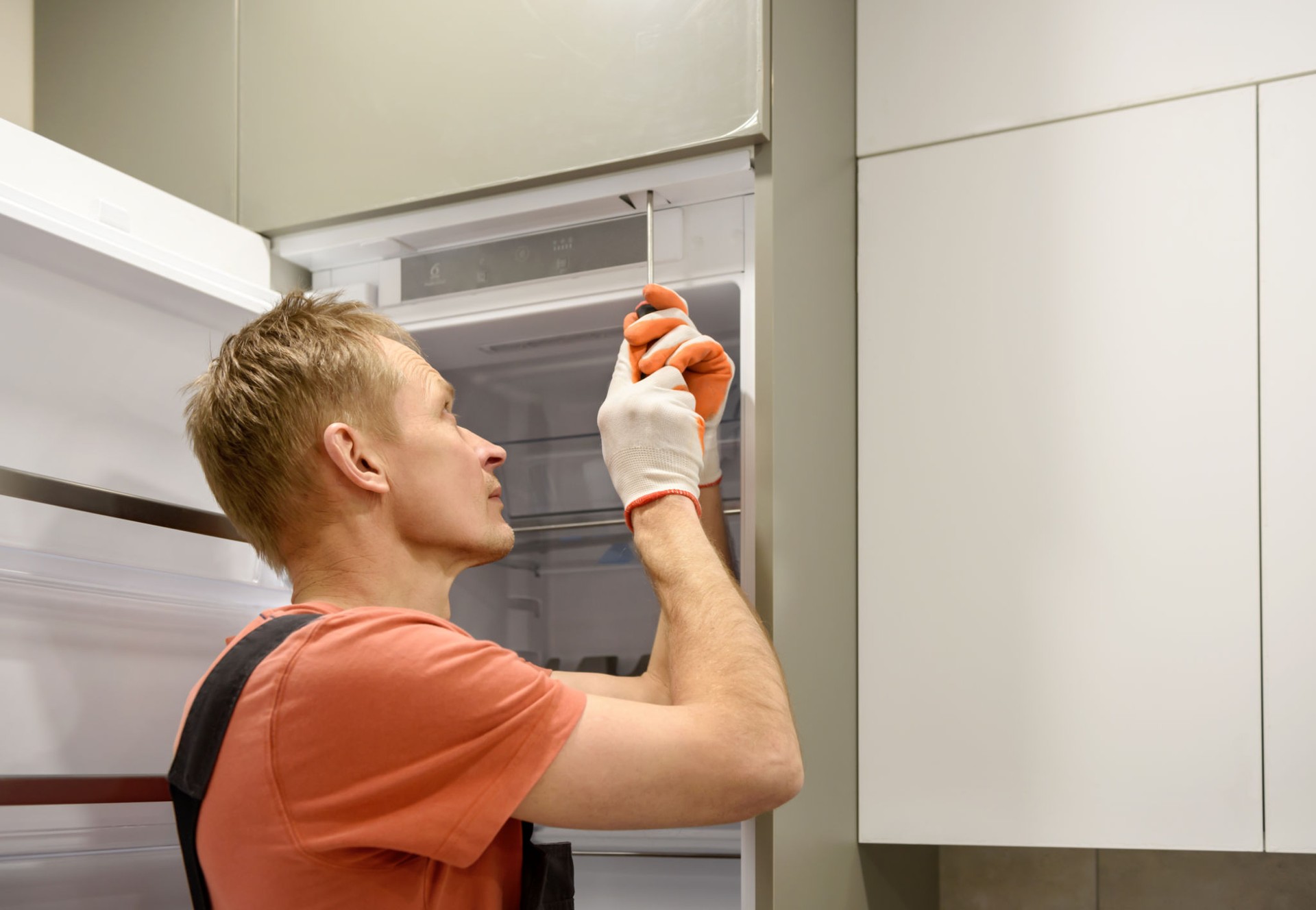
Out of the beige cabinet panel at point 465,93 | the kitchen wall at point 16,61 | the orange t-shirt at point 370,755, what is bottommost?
the orange t-shirt at point 370,755

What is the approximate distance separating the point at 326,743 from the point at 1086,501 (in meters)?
0.89

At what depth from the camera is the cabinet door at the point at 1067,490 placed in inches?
49.1

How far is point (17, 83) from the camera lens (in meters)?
1.71

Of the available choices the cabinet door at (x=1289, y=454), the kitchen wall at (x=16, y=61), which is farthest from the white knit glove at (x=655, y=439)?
the kitchen wall at (x=16, y=61)

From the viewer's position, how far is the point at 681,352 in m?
1.15

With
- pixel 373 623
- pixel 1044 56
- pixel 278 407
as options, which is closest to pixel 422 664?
pixel 373 623

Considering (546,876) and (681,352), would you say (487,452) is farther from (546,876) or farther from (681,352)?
(546,876)

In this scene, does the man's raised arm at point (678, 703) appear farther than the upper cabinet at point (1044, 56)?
No

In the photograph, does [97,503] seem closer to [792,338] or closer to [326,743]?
[326,743]

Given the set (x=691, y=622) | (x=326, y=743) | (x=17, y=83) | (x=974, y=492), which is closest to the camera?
(x=326, y=743)

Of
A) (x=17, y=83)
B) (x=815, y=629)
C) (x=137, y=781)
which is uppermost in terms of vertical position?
(x=17, y=83)

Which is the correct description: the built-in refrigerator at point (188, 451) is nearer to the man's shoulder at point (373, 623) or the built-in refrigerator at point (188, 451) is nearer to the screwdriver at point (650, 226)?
the screwdriver at point (650, 226)

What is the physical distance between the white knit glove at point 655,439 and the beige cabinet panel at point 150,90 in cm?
68

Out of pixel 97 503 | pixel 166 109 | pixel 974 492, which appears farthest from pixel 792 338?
pixel 166 109
